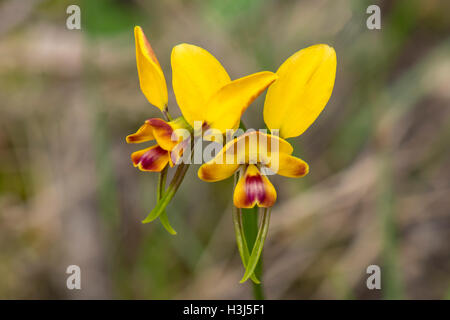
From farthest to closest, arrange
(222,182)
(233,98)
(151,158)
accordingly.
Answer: (222,182), (151,158), (233,98)

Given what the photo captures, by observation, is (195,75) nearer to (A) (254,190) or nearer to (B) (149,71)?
(B) (149,71)

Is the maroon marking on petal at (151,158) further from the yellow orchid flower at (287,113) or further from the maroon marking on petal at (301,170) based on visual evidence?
the maroon marking on petal at (301,170)

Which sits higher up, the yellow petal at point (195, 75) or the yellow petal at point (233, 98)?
the yellow petal at point (195, 75)

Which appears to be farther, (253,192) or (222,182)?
(222,182)

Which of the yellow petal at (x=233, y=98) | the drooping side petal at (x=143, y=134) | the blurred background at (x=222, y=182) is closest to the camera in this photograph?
the yellow petal at (x=233, y=98)

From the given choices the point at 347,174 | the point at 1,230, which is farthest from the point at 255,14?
the point at 1,230

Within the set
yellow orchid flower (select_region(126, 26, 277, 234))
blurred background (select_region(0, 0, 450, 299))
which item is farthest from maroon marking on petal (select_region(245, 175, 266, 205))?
blurred background (select_region(0, 0, 450, 299))

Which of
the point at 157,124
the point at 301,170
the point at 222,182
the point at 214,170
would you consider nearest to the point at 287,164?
the point at 301,170

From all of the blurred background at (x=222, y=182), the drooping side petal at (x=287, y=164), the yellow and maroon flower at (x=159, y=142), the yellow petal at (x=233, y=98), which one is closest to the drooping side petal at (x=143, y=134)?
the yellow and maroon flower at (x=159, y=142)
